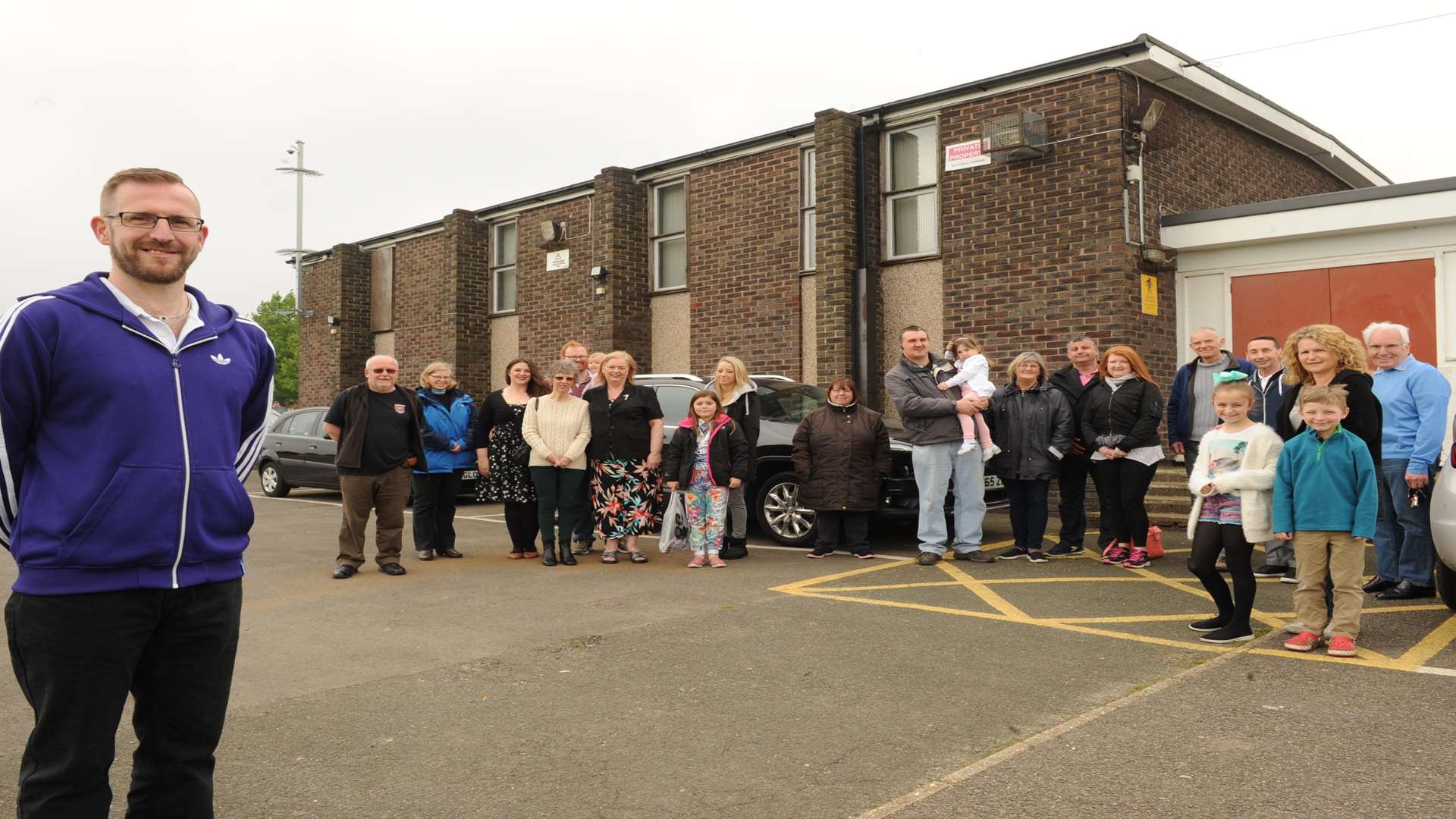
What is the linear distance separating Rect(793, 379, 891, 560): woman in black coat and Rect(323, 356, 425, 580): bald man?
3195mm

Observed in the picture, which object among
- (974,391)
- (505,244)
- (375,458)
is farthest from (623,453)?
(505,244)

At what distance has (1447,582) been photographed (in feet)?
20.6

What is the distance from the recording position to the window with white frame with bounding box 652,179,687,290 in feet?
56.7

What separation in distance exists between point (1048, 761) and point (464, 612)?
4093 millimetres

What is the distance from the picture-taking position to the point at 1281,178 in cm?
1468

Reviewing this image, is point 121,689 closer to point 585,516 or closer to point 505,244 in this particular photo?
point 585,516

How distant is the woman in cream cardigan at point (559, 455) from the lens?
860cm

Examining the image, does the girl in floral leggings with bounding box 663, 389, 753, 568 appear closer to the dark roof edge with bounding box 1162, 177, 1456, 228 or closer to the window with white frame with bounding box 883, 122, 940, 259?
the window with white frame with bounding box 883, 122, 940, 259

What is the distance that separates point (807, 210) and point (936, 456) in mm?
7298

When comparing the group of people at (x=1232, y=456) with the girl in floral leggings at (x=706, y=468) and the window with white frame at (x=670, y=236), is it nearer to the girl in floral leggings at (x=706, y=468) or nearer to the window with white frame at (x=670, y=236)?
the girl in floral leggings at (x=706, y=468)

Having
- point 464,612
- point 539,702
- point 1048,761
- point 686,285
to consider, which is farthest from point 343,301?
point 1048,761

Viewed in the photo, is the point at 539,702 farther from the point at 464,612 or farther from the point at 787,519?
the point at 787,519

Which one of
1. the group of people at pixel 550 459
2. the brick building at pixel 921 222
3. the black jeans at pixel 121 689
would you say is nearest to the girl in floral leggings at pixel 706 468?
the group of people at pixel 550 459

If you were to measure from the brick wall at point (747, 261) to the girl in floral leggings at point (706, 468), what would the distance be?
21.2 feet
